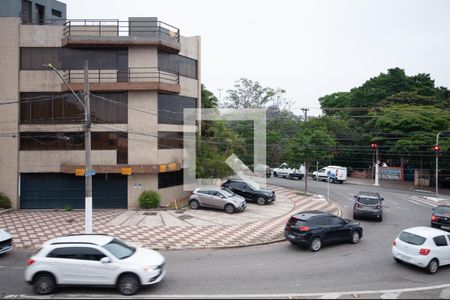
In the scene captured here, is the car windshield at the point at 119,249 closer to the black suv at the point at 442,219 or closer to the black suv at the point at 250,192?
the black suv at the point at 250,192

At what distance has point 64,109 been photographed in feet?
80.4

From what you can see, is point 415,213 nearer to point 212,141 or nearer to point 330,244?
point 330,244

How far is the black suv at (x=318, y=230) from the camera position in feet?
54.2

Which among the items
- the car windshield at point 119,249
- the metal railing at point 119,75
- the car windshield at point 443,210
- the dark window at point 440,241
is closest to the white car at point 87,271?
the car windshield at point 119,249

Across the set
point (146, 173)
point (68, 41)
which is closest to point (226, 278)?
point (146, 173)

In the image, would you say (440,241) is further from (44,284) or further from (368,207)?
(44,284)

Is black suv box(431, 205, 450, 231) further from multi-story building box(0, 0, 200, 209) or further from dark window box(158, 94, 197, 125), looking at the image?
dark window box(158, 94, 197, 125)

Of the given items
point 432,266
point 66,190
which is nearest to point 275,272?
point 432,266

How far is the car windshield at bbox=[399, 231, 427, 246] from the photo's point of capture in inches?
561

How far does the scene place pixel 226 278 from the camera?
1279 cm

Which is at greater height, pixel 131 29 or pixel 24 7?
pixel 24 7

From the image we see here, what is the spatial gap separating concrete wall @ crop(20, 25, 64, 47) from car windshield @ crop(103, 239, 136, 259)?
1718 cm

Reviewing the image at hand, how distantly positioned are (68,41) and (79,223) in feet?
37.7

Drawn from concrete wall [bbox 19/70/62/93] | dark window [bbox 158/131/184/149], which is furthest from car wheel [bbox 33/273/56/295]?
concrete wall [bbox 19/70/62/93]
